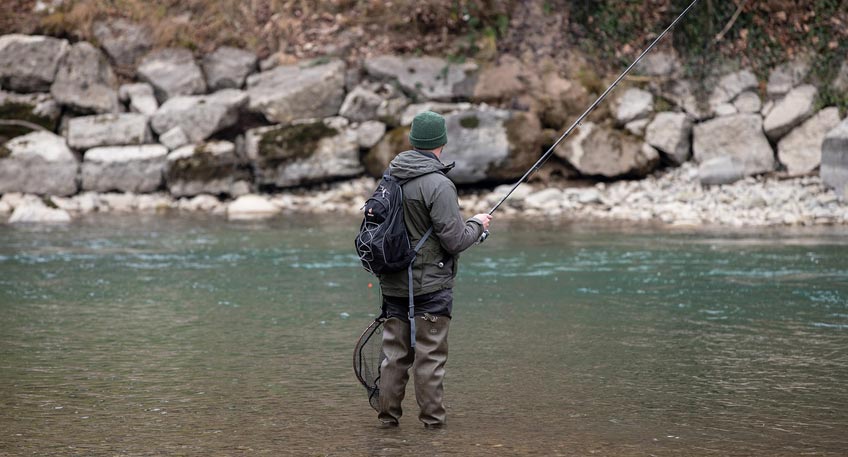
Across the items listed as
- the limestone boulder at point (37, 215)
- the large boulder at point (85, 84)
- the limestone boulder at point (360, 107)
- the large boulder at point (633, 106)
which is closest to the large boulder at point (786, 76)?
the large boulder at point (633, 106)

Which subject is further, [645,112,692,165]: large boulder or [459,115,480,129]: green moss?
[645,112,692,165]: large boulder

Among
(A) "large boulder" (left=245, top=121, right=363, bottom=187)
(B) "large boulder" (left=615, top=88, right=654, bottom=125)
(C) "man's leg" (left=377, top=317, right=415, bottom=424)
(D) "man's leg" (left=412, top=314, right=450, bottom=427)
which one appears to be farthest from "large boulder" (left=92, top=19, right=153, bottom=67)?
(D) "man's leg" (left=412, top=314, right=450, bottom=427)

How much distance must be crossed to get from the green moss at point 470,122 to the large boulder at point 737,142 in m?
4.45

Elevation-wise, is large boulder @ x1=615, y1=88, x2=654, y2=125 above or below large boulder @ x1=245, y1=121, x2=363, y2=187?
above

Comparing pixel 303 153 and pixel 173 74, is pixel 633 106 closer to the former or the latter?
pixel 303 153

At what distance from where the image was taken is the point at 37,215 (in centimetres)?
1812

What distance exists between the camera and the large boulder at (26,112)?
71.5 ft

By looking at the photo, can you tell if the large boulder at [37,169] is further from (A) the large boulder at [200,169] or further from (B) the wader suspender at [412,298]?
(B) the wader suspender at [412,298]

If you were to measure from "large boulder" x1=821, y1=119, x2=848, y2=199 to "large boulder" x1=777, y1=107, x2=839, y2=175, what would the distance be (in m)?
1.42

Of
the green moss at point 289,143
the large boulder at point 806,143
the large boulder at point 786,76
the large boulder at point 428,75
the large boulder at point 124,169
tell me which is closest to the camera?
the large boulder at point 806,143

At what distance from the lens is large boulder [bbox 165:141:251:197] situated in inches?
824

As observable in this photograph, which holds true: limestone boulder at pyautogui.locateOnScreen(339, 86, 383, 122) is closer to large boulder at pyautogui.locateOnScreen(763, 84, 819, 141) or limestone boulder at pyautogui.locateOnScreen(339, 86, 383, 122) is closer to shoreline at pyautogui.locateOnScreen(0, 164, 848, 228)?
shoreline at pyautogui.locateOnScreen(0, 164, 848, 228)

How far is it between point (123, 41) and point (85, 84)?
1.71 meters

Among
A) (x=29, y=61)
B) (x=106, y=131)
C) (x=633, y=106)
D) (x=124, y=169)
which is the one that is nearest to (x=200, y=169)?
(x=124, y=169)
